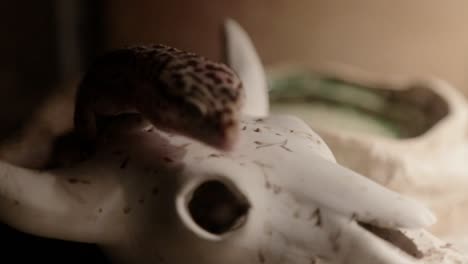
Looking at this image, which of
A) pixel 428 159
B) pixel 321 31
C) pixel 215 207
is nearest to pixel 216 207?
pixel 215 207

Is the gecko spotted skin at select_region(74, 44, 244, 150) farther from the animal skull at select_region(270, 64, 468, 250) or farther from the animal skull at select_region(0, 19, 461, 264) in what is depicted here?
the animal skull at select_region(270, 64, 468, 250)

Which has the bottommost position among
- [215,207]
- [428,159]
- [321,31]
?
[215,207]

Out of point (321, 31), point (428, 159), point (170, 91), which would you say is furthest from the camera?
point (321, 31)

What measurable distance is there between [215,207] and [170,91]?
77 mm

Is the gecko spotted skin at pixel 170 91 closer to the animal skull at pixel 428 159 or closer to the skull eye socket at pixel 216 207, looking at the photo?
the skull eye socket at pixel 216 207

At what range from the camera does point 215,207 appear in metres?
0.44

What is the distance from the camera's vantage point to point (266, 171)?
44 cm

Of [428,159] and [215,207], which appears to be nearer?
[215,207]

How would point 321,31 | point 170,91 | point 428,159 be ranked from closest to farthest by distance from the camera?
point 170,91, point 428,159, point 321,31

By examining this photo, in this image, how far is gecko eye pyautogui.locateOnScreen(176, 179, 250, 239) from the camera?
433mm

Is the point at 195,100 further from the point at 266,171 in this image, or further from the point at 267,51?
the point at 267,51

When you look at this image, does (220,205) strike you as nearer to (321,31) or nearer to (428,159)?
(428,159)

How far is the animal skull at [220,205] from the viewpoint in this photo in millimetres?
428

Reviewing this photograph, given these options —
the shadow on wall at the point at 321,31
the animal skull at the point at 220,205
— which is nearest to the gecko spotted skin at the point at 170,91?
the animal skull at the point at 220,205
